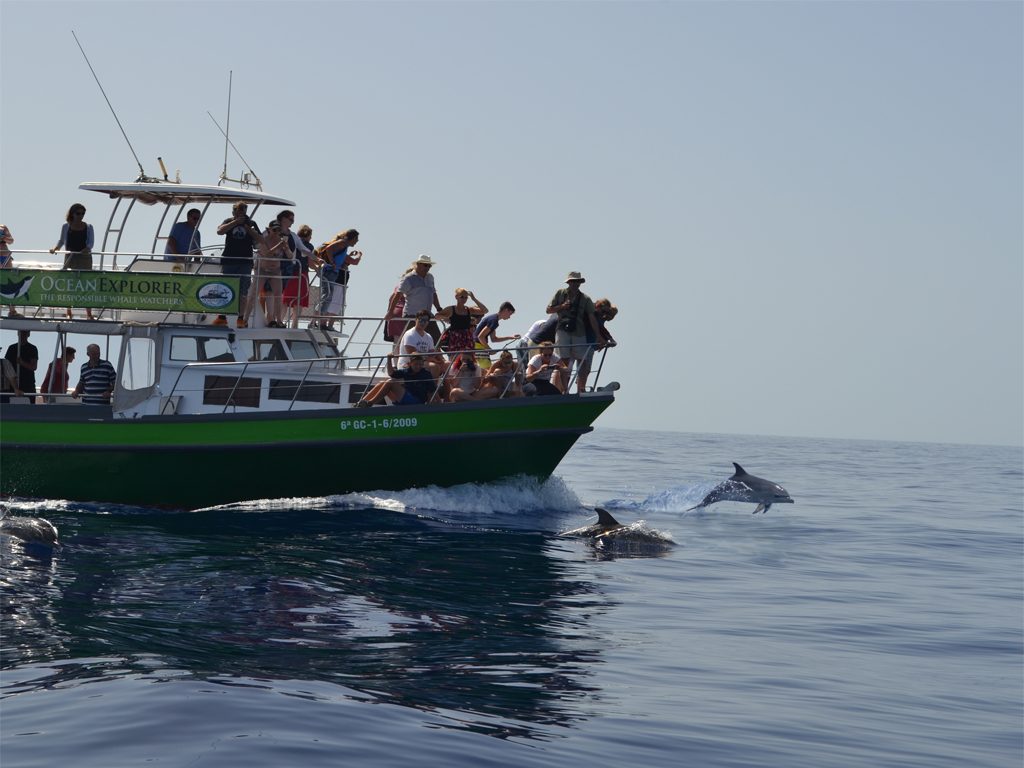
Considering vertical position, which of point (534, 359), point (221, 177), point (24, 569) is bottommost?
point (24, 569)

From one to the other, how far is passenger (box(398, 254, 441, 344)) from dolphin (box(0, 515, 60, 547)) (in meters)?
6.50

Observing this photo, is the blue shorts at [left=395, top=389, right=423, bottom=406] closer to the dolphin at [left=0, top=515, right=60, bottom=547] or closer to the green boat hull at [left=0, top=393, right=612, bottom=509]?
the green boat hull at [left=0, top=393, right=612, bottom=509]

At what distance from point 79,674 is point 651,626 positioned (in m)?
5.30

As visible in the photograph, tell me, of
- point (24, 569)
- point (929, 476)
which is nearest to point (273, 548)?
point (24, 569)

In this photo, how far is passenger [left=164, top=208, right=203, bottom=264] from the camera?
64.2 ft

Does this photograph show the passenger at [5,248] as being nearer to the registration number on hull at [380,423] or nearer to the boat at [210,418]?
the boat at [210,418]

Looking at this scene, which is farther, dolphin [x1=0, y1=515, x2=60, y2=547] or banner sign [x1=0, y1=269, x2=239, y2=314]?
banner sign [x1=0, y1=269, x2=239, y2=314]

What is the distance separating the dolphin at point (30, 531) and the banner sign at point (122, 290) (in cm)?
482

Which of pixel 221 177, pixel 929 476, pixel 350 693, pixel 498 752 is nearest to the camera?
pixel 498 752

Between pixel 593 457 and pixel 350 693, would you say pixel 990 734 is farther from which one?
pixel 593 457

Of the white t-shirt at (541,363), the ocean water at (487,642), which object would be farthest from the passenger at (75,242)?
the white t-shirt at (541,363)

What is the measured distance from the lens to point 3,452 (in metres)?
18.5

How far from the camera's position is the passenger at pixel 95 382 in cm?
1870

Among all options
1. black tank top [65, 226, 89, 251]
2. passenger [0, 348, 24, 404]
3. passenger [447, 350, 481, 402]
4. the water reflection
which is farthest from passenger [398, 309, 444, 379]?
passenger [0, 348, 24, 404]
